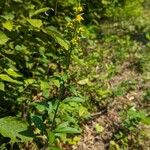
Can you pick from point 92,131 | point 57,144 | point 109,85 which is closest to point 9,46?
point 57,144

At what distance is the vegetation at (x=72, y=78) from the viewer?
10.2ft

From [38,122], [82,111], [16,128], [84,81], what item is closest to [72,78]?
[84,81]

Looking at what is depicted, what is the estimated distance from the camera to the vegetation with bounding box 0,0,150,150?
3.10m

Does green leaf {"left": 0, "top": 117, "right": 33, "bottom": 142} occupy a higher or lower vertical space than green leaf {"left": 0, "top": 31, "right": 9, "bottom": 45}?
lower

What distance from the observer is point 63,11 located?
551 cm

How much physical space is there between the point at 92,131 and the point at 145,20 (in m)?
3.58

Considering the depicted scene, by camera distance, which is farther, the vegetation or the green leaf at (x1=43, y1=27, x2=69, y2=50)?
the vegetation

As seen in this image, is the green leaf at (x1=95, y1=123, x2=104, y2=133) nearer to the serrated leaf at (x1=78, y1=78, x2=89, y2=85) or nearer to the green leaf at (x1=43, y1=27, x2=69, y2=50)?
the serrated leaf at (x1=78, y1=78, x2=89, y2=85)

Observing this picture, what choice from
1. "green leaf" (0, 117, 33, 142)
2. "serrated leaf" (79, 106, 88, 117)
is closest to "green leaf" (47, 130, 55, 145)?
"green leaf" (0, 117, 33, 142)

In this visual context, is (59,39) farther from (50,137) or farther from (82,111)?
(82,111)

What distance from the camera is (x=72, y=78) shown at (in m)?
4.72

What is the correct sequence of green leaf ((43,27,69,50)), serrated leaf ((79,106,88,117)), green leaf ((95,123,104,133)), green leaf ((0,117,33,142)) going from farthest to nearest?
1. green leaf ((95,123,104,133))
2. serrated leaf ((79,106,88,117))
3. green leaf ((43,27,69,50))
4. green leaf ((0,117,33,142))

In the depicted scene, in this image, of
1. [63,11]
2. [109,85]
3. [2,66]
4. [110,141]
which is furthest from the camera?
[63,11]

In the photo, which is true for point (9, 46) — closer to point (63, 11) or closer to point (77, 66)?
point (77, 66)
